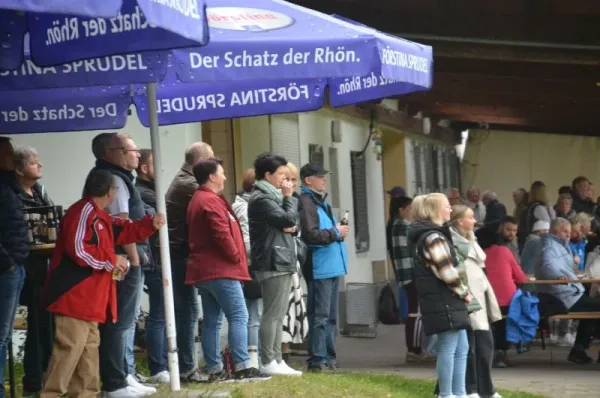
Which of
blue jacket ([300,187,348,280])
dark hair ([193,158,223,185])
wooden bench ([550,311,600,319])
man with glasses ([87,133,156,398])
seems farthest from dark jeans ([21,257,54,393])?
wooden bench ([550,311,600,319])

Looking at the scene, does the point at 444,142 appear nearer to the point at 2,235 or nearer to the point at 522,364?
the point at 522,364

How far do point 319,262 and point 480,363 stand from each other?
1.84 m

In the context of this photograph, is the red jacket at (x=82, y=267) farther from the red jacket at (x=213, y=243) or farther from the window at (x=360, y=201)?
the window at (x=360, y=201)

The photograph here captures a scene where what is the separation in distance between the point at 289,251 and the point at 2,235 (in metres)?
2.78

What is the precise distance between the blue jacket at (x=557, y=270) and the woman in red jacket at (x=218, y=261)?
5.06 m

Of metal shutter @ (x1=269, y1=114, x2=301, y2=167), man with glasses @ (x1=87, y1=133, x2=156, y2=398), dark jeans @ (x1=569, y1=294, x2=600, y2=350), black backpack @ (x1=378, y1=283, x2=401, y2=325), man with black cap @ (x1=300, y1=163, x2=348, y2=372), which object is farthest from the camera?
black backpack @ (x1=378, y1=283, x2=401, y2=325)

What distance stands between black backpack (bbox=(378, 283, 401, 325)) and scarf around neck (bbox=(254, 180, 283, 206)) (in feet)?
29.6

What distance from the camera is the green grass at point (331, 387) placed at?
9172 millimetres

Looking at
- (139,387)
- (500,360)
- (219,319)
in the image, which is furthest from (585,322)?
(139,387)

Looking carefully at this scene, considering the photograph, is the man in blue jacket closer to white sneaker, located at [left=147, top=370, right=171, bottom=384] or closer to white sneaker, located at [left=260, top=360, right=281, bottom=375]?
white sneaker, located at [left=147, top=370, right=171, bottom=384]

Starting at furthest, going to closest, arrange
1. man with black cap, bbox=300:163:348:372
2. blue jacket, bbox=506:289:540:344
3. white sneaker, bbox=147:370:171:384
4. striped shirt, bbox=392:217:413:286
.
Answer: striped shirt, bbox=392:217:413:286 → blue jacket, bbox=506:289:540:344 → man with black cap, bbox=300:163:348:372 → white sneaker, bbox=147:370:171:384

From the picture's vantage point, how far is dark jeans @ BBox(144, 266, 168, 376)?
10.0m

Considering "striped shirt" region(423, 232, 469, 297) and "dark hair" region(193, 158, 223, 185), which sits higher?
"dark hair" region(193, 158, 223, 185)

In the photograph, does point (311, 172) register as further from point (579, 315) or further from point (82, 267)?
point (82, 267)
